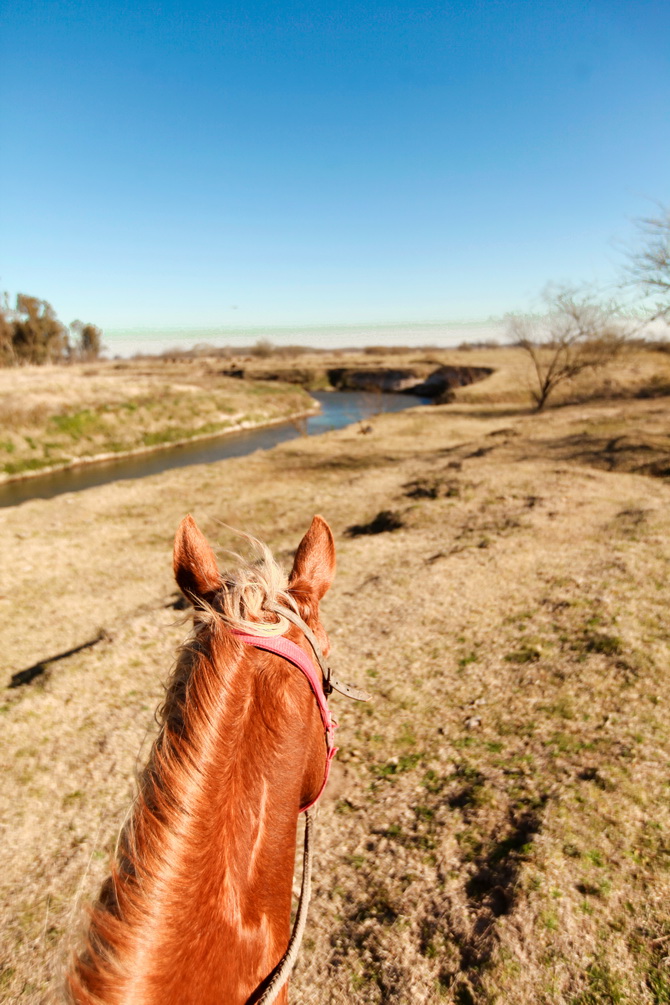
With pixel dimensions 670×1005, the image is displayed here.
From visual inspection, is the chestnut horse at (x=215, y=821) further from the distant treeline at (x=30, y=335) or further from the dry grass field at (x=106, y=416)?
the distant treeline at (x=30, y=335)

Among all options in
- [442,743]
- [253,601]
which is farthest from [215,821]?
[442,743]

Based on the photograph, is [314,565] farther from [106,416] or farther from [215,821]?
[106,416]

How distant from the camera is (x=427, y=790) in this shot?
4602mm

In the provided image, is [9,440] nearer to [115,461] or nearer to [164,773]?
[115,461]

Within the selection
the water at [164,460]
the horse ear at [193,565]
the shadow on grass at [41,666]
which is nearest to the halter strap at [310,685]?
the horse ear at [193,565]

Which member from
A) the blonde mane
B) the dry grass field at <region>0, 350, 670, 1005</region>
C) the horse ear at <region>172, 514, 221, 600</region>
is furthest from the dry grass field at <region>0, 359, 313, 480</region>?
the blonde mane

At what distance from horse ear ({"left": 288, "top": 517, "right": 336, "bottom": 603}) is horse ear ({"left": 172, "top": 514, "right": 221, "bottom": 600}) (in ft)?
A: 0.97

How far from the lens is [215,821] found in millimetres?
1415

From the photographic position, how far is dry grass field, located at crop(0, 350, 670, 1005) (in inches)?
125

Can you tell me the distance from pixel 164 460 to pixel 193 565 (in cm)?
2794

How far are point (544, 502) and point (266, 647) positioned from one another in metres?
11.6

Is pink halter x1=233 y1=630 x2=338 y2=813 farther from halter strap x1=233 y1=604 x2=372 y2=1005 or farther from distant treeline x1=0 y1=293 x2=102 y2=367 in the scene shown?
distant treeline x1=0 y1=293 x2=102 y2=367

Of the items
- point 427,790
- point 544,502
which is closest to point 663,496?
point 544,502

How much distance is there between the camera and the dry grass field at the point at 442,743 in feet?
10.4
